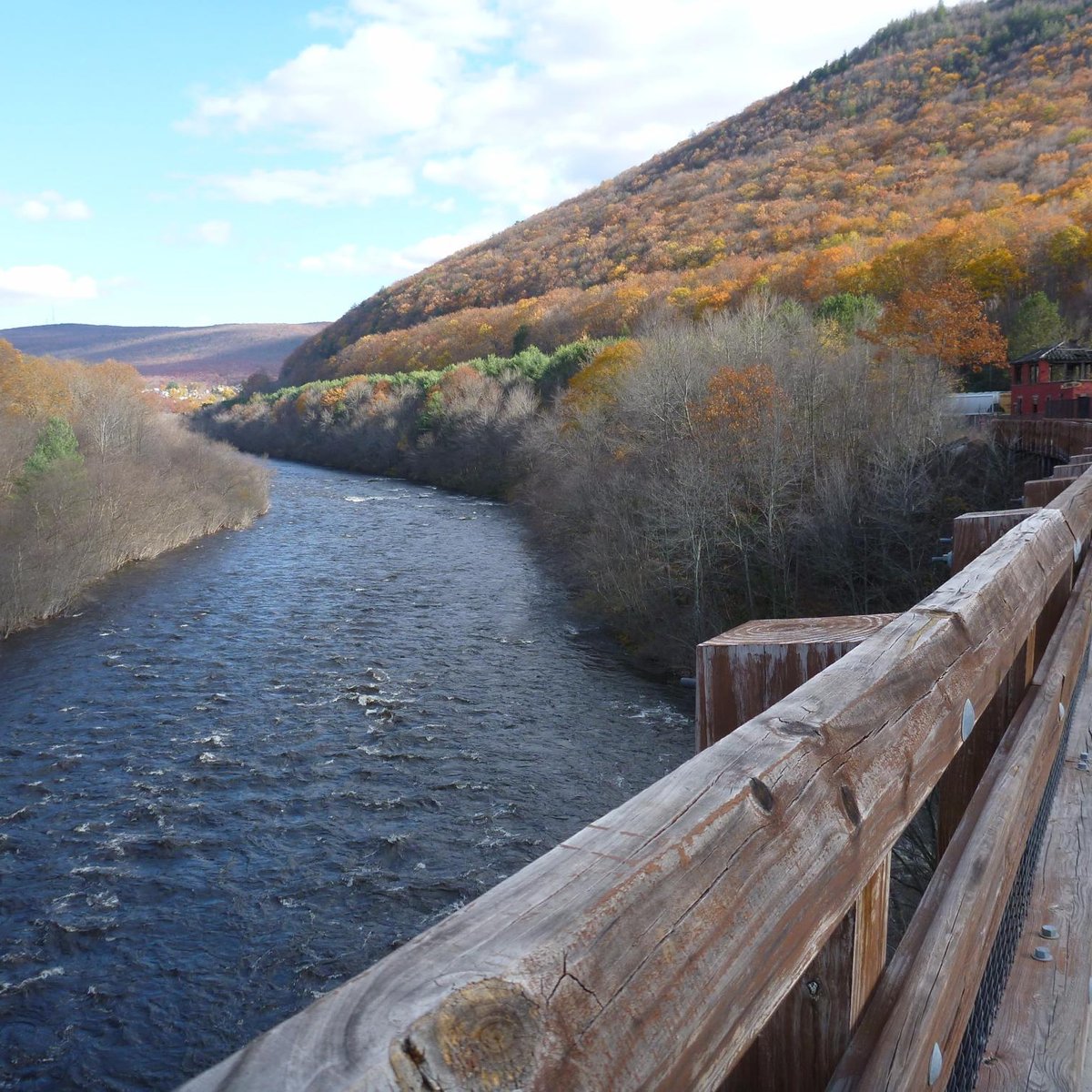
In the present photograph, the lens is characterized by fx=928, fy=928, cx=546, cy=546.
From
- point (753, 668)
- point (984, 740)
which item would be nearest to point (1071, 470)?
point (984, 740)

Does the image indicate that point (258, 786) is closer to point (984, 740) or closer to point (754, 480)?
point (984, 740)

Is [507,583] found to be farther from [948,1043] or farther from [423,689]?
[948,1043]

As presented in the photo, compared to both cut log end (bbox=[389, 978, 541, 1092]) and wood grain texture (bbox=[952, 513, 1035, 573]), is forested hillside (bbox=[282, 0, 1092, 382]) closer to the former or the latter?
wood grain texture (bbox=[952, 513, 1035, 573])

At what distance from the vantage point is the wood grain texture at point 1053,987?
5.21ft

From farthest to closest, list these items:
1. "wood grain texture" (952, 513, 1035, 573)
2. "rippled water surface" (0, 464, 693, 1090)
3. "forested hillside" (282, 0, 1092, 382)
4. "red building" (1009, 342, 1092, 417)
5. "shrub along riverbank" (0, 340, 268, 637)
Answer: "forested hillside" (282, 0, 1092, 382)
"red building" (1009, 342, 1092, 417)
"shrub along riverbank" (0, 340, 268, 637)
"rippled water surface" (0, 464, 693, 1090)
"wood grain texture" (952, 513, 1035, 573)

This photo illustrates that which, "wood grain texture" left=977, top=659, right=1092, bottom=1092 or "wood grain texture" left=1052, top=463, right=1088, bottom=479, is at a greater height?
"wood grain texture" left=1052, top=463, right=1088, bottom=479

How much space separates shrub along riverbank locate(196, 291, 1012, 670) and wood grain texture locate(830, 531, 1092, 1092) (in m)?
17.3

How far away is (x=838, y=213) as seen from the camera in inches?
3086

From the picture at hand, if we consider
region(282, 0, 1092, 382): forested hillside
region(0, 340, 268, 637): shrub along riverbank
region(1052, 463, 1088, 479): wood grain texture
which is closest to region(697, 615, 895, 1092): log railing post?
region(1052, 463, 1088, 479): wood grain texture

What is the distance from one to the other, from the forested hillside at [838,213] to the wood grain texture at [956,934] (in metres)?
38.7

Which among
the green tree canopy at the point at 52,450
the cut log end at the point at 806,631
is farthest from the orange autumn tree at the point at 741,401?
the cut log end at the point at 806,631

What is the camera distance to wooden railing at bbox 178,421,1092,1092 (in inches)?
26.8

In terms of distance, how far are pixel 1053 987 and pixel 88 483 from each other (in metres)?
30.7

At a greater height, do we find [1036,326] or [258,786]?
[1036,326]
